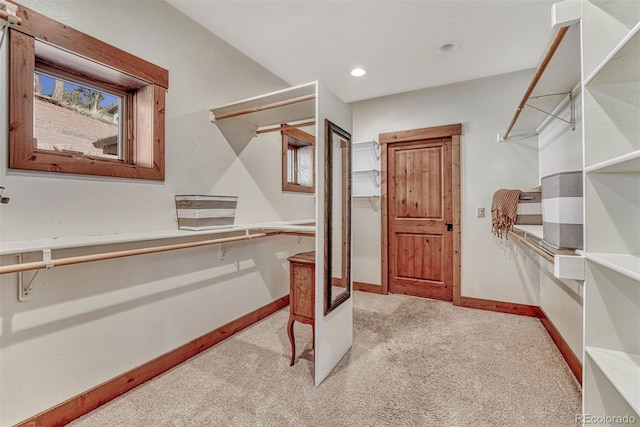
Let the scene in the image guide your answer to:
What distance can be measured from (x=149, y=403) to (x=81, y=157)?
151 centimetres

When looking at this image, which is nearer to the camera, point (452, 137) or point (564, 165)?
point (564, 165)

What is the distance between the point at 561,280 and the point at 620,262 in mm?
1602

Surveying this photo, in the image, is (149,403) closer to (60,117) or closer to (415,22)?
(60,117)

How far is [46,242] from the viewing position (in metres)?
1.39

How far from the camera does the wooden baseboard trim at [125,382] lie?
1505 mm

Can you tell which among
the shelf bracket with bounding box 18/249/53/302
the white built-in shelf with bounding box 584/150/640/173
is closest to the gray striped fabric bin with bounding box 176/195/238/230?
the shelf bracket with bounding box 18/249/53/302

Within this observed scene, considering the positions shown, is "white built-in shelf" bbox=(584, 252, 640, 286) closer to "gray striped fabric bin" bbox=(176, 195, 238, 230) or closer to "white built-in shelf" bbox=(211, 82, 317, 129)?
"white built-in shelf" bbox=(211, 82, 317, 129)

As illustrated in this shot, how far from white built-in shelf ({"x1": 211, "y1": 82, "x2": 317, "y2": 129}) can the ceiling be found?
654mm

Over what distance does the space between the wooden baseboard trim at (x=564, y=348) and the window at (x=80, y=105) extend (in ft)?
10.4

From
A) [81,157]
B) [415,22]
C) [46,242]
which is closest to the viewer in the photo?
[46,242]

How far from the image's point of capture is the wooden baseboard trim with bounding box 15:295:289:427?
59.2 inches

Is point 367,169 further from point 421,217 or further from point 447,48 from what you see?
point 447,48

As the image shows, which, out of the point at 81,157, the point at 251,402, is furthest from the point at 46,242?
the point at 251,402

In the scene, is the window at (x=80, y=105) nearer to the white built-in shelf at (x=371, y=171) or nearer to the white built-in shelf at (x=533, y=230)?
the white built-in shelf at (x=371, y=171)
